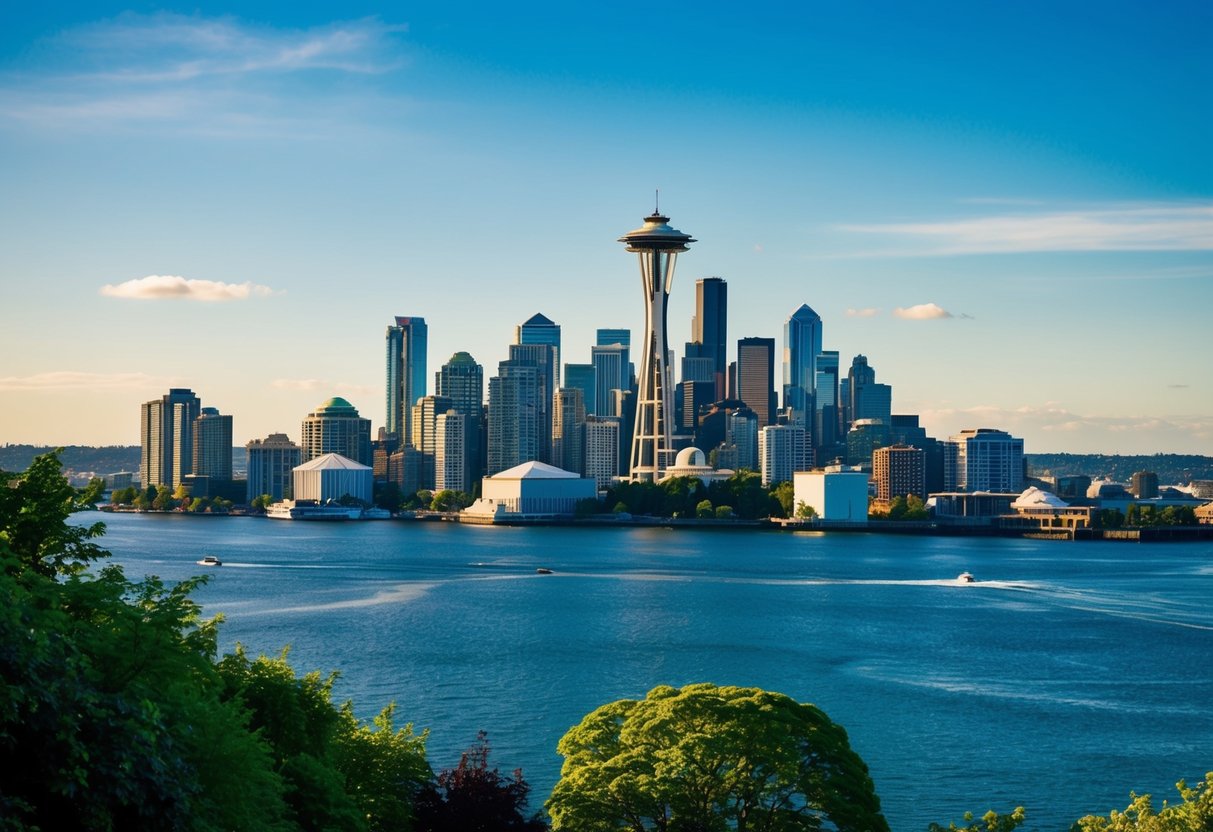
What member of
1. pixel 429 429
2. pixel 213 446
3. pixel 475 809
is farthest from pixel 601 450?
Result: pixel 475 809

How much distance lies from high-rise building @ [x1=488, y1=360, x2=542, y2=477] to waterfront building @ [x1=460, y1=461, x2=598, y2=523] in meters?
31.7

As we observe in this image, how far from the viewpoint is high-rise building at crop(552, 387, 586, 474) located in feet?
584

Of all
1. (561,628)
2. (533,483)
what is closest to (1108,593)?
(561,628)

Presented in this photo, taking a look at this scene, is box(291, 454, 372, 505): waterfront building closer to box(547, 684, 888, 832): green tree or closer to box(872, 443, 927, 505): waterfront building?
box(872, 443, 927, 505): waterfront building

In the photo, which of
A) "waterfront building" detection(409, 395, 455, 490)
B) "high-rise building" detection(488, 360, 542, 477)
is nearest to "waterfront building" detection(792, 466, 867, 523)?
"high-rise building" detection(488, 360, 542, 477)

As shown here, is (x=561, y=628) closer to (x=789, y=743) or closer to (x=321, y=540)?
(x=789, y=743)

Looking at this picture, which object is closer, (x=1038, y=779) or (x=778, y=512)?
(x=1038, y=779)

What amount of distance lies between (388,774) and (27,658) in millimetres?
9005

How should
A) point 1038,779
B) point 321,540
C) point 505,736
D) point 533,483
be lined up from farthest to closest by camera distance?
1. point 533,483
2. point 321,540
3. point 505,736
4. point 1038,779

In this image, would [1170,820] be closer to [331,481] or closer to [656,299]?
[656,299]

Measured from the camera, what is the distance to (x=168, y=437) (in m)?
191

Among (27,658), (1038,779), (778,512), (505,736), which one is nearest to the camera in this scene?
(27,658)

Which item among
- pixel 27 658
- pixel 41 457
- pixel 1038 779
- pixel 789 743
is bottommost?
pixel 1038 779

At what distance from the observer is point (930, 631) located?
140 ft
